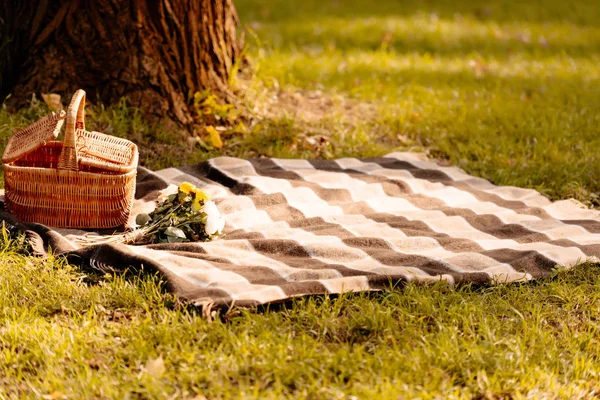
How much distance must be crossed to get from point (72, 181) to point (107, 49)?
162cm

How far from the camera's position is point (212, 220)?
146 inches

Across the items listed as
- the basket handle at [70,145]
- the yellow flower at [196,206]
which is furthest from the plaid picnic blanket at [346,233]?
the basket handle at [70,145]

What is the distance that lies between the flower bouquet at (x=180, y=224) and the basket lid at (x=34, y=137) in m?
0.50

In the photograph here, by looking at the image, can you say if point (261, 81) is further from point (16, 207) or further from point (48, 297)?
point (48, 297)

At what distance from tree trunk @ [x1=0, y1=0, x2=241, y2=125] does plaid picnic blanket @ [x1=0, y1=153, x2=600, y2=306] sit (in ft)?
2.57

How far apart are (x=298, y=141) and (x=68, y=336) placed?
278cm

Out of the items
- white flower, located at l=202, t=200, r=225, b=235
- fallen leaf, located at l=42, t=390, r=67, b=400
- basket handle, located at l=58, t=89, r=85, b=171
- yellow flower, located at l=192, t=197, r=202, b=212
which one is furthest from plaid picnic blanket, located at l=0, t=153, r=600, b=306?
fallen leaf, located at l=42, t=390, r=67, b=400

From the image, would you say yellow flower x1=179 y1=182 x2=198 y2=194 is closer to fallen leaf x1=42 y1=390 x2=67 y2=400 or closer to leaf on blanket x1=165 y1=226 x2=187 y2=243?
leaf on blanket x1=165 y1=226 x2=187 y2=243

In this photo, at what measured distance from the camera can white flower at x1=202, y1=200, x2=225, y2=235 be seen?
3701 mm

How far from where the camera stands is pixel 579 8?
389 inches

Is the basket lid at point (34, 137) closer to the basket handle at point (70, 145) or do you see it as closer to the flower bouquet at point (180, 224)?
the basket handle at point (70, 145)

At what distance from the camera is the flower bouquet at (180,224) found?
3707mm

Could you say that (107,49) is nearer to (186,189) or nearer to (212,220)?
(186,189)

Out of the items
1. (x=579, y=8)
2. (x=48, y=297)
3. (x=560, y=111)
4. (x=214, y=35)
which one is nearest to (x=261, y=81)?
(x=214, y=35)
